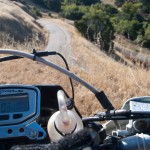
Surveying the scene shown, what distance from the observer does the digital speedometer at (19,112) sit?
164cm

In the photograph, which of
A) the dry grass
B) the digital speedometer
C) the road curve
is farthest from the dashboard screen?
the road curve

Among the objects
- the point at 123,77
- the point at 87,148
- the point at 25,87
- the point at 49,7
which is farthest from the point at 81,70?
the point at 49,7

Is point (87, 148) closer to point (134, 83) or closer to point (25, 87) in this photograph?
point (25, 87)

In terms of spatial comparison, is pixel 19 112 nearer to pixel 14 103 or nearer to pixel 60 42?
pixel 14 103

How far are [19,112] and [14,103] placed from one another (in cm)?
8

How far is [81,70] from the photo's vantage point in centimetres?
697

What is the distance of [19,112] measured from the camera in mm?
1694

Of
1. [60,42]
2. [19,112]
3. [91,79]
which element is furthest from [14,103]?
[60,42]

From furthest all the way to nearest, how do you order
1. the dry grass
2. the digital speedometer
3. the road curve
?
the road curve → the dry grass → the digital speedometer

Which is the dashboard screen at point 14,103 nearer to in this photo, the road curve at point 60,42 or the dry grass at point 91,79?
the dry grass at point 91,79

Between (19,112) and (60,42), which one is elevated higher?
(60,42)

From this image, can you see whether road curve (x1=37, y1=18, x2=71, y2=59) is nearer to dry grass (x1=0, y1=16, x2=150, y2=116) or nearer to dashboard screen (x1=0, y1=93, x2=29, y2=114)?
dry grass (x1=0, y1=16, x2=150, y2=116)

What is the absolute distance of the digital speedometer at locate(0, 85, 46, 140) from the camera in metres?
1.64

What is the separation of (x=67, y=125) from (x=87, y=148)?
22 cm
